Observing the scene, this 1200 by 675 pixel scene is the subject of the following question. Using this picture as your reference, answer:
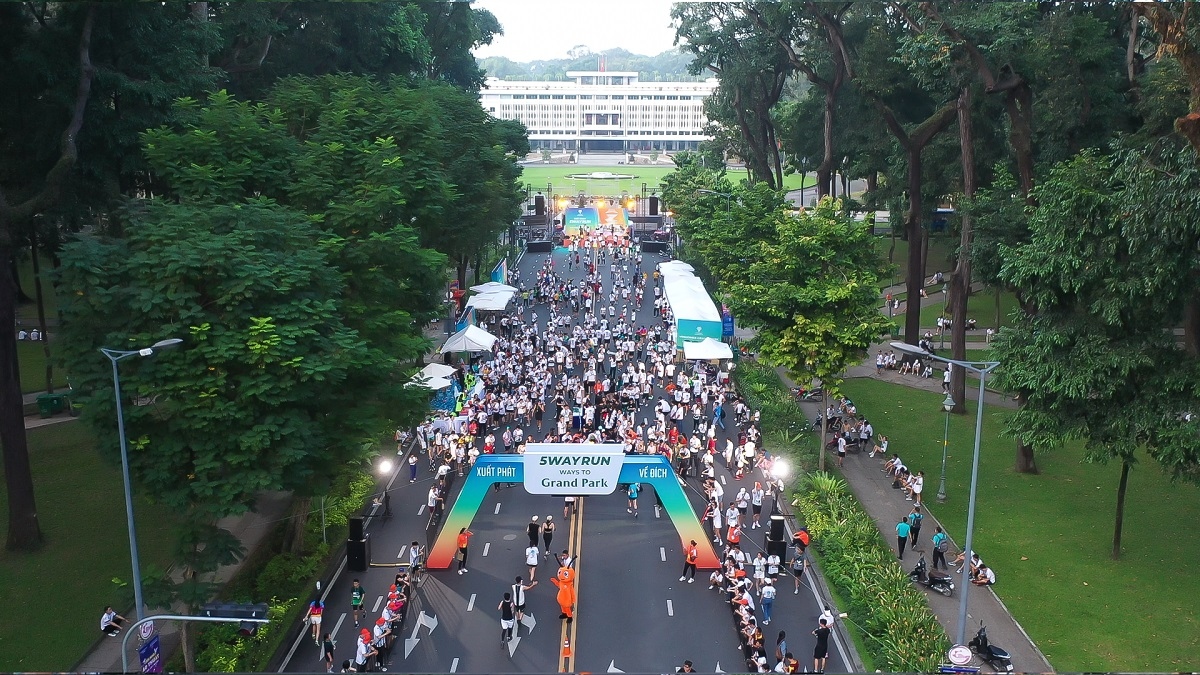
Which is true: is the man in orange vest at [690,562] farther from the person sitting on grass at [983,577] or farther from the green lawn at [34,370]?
the green lawn at [34,370]

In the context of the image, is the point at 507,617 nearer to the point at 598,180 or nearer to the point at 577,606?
the point at 577,606

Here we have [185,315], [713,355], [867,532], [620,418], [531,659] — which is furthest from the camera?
[713,355]

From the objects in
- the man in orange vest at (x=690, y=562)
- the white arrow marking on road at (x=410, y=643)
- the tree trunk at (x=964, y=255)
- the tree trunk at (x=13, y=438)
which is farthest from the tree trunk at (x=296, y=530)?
the tree trunk at (x=964, y=255)

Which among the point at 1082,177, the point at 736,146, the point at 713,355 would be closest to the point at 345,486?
the point at 713,355

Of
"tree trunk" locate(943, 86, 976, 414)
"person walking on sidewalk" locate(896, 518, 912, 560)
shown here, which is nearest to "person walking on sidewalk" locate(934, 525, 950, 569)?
"person walking on sidewalk" locate(896, 518, 912, 560)

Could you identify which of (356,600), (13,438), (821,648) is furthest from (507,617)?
(13,438)

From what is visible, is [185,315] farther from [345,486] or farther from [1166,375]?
[1166,375]

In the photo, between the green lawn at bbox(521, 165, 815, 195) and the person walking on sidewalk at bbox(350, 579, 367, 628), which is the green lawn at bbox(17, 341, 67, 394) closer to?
the person walking on sidewalk at bbox(350, 579, 367, 628)
